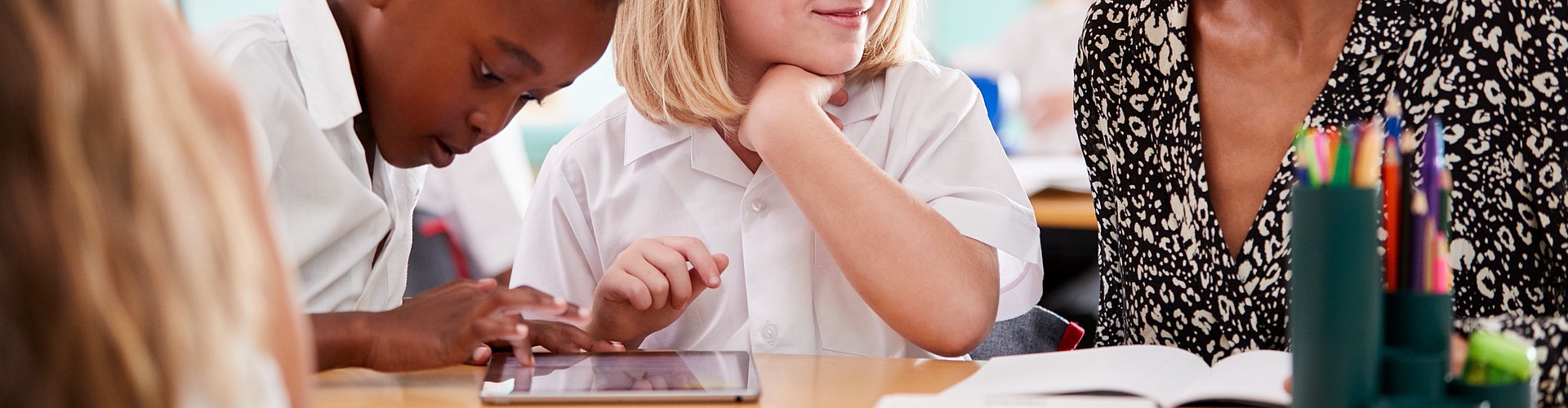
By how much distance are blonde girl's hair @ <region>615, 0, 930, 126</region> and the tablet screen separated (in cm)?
36

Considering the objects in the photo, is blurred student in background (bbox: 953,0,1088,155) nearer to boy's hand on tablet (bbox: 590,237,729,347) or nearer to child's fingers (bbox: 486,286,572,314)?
boy's hand on tablet (bbox: 590,237,729,347)

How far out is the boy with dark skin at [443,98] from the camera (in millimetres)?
986

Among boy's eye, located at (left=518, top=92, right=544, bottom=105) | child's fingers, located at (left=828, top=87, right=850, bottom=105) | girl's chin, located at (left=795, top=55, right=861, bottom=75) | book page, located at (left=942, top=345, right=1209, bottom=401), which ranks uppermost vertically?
girl's chin, located at (left=795, top=55, right=861, bottom=75)

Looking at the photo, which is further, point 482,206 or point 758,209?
point 482,206

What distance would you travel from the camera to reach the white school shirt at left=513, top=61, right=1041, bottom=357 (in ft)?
4.22

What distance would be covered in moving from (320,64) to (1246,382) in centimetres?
77

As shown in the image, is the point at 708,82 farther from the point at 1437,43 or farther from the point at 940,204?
the point at 1437,43

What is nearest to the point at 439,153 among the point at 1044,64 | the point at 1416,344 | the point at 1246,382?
the point at 1246,382

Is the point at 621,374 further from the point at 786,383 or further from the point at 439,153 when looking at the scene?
the point at 439,153

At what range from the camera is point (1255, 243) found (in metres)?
1.13

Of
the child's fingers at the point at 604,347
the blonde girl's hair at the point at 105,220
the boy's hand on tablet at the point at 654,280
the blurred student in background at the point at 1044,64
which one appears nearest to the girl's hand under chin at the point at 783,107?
the boy's hand on tablet at the point at 654,280

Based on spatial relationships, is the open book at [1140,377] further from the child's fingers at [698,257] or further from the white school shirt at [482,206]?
the white school shirt at [482,206]

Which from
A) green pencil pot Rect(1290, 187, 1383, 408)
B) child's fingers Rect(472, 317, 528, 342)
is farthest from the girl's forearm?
green pencil pot Rect(1290, 187, 1383, 408)

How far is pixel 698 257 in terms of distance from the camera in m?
1.11
